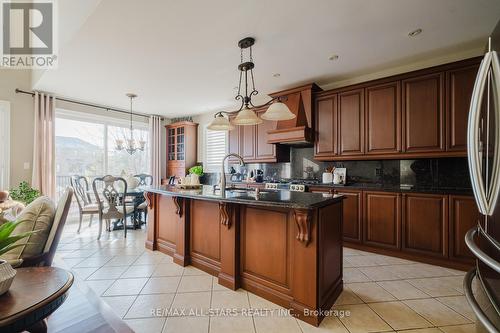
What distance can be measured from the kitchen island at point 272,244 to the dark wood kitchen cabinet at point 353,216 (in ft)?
4.17

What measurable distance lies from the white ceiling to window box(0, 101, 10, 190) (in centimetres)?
89

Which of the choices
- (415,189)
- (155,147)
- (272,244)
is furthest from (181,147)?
(415,189)

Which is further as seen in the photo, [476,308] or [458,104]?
[458,104]

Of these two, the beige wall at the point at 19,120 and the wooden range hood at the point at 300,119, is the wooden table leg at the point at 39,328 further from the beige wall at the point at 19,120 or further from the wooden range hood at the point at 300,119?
the beige wall at the point at 19,120

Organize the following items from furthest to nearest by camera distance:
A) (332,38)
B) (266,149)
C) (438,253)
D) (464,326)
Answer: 1. (266,149)
2. (438,253)
3. (332,38)
4. (464,326)

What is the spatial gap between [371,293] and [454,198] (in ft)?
5.18

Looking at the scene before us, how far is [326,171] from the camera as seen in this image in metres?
3.90

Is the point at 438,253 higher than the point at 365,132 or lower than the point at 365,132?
lower

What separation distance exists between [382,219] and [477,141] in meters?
2.39

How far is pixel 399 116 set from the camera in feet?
10.0

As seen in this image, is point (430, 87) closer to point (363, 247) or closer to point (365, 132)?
point (365, 132)

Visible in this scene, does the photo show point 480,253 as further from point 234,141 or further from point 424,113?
point 234,141

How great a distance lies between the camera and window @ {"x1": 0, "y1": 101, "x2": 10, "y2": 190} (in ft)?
13.1

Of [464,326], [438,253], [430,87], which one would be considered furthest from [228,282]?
[430,87]
